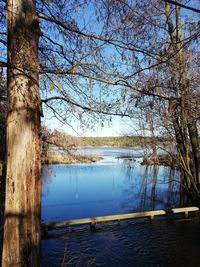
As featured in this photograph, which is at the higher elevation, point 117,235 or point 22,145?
point 22,145

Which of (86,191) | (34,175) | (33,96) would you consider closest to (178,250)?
(34,175)

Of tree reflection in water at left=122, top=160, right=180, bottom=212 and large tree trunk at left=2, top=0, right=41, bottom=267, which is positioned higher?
large tree trunk at left=2, top=0, right=41, bottom=267

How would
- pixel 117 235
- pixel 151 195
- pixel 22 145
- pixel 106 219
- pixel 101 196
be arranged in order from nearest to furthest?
pixel 22 145 → pixel 117 235 → pixel 106 219 → pixel 101 196 → pixel 151 195

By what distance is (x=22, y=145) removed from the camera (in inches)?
97.6

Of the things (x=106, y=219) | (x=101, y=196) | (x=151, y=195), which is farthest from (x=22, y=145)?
(x=151, y=195)

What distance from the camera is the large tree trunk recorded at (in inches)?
95.0

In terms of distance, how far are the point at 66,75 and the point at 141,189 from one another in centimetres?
1296

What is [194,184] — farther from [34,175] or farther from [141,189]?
[34,175]

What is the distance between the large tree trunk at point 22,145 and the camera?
2.41 meters

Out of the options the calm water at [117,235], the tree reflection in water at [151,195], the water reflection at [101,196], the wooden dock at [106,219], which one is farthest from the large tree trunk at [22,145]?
the tree reflection in water at [151,195]

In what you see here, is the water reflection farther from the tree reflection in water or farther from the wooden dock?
the wooden dock

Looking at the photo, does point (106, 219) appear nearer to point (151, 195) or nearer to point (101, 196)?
point (101, 196)

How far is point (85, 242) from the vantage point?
7113 mm

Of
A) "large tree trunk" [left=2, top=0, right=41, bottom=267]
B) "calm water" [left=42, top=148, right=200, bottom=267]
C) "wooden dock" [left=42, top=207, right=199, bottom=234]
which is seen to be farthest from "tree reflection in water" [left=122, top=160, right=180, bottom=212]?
"large tree trunk" [left=2, top=0, right=41, bottom=267]
